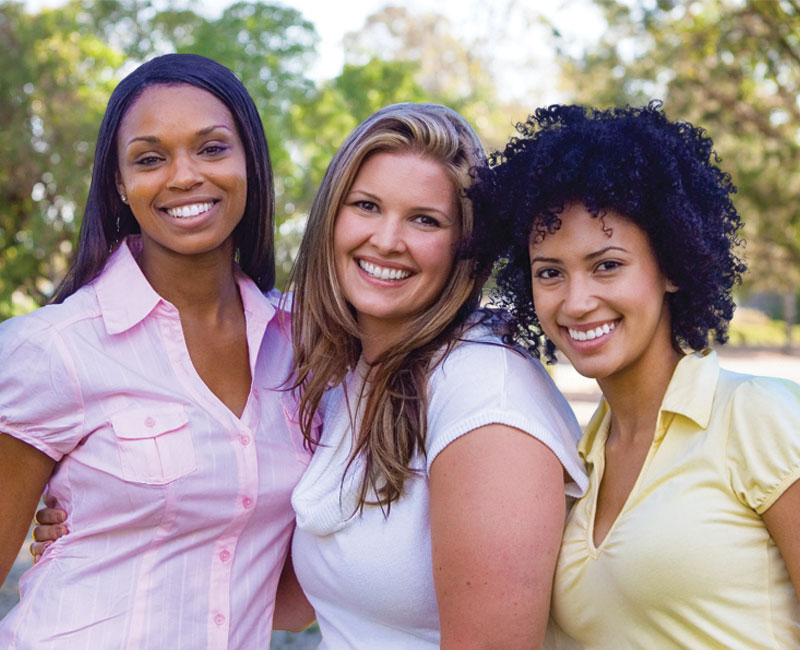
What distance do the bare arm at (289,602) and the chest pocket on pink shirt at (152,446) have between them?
61cm

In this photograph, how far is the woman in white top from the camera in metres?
2.06

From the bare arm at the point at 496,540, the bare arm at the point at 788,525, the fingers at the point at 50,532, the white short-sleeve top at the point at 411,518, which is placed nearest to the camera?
the bare arm at the point at 788,525

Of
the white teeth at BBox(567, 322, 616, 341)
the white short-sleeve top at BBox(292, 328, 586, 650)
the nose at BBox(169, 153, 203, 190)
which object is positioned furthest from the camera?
the nose at BBox(169, 153, 203, 190)

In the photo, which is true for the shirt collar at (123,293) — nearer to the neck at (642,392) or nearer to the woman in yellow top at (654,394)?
the woman in yellow top at (654,394)

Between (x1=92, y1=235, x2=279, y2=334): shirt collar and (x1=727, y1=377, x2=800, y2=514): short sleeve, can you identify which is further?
(x1=92, y1=235, x2=279, y2=334): shirt collar

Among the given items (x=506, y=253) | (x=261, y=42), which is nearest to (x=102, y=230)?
(x=506, y=253)

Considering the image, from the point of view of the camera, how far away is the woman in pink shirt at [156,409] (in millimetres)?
2447

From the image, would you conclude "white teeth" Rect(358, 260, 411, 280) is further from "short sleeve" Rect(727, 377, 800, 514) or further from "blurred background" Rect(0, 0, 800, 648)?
"blurred background" Rect(0, 0, 800, 648)

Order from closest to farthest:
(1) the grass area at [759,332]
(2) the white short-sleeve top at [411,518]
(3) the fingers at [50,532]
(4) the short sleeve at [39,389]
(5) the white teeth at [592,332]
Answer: (2) the white short-sleeve top at [411,518] → (5) the white teeth at [592,332] → (4) the short sleeve at [39,389] → (3) the fingers at [50,532] → (1) the grass area at [759,332]

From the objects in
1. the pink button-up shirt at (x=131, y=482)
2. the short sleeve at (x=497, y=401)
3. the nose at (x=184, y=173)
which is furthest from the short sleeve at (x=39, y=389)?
the short sleeve at (x=497, y=401)

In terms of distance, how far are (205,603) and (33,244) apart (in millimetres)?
11763

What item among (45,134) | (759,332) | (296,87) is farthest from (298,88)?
(759,332)

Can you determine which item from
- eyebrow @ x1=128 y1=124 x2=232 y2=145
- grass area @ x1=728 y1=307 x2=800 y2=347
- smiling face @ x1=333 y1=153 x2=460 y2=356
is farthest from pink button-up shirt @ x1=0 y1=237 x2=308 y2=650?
grass area @ x1=728 y1=307 x2=800 y2=347

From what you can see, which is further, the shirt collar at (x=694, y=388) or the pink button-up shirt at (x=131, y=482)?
the pink button-up shirt at (x=131, y=482)
